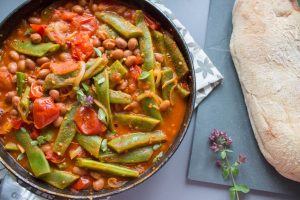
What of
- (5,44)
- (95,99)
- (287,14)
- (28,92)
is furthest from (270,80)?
(5,44)

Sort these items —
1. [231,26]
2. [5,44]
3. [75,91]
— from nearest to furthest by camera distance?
1. [75,91]
2. [5,44]
3. [231,26]

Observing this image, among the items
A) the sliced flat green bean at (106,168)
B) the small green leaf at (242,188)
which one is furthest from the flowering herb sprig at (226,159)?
the sliced flat green bean at (106,168)

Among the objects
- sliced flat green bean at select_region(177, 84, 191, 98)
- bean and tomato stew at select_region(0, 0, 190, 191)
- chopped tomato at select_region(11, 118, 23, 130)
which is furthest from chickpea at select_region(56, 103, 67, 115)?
sliced flat green bean at select_region(177, 84, 191, 98)

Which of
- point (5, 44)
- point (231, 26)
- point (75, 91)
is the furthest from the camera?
point (231, 26)

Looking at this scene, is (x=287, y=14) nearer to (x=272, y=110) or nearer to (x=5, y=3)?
(x=272, y=110)

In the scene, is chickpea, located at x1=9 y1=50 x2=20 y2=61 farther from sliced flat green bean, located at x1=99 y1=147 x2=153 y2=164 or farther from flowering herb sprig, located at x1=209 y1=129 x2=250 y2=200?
flowering herb sprig, located at x1=209 y1=129 x2=250 y2=200

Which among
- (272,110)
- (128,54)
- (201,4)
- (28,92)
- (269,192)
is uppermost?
(201,4)

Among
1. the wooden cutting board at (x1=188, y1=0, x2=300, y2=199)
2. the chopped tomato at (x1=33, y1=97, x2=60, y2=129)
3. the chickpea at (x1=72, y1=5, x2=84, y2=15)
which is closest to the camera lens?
the chopped tomato at (x1=33, y1=97, x2=60, y2=129)

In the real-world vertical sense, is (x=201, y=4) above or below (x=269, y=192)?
above
